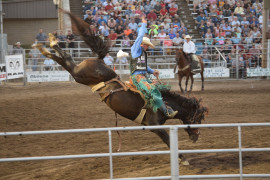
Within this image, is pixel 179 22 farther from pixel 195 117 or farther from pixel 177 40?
pixel 195 117

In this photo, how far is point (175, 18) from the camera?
78.3ft

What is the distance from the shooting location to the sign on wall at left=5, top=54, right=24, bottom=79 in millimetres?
18031

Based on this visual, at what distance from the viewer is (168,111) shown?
22.0 feet

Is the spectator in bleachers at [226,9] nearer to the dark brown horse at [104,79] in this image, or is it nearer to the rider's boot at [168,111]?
the dark brown horse at [104,79]

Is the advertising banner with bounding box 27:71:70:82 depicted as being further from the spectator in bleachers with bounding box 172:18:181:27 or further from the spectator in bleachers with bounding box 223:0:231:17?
the spectator in bleachers with bounding box 223:0:231:17

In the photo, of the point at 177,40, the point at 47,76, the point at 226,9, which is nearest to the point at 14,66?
the point at 47,76

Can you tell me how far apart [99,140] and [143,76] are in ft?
6.65

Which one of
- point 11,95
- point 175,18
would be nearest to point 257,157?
point 11,95

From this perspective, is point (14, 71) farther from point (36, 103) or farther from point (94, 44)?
point (94, 44)

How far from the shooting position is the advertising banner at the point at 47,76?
1911 centimetres

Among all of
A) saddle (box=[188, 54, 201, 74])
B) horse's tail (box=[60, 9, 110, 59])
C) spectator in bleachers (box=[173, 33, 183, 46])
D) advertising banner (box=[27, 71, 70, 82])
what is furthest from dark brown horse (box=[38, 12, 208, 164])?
spectator in bleachers (box=[173, 33, 183, 46])

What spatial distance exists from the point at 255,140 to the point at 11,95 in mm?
10274

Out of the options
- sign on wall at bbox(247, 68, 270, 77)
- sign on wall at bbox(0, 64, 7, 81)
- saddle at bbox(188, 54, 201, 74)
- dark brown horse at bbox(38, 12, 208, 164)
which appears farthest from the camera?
sign on wall at bbox(247, 68, 270, 77)

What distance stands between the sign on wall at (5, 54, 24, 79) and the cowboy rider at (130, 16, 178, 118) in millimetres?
12182
